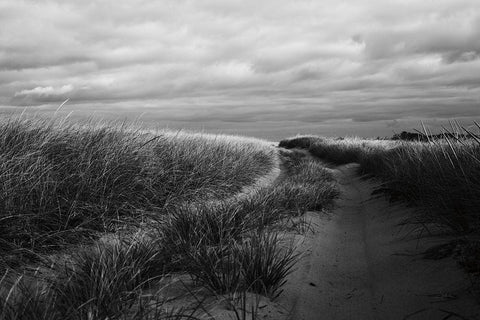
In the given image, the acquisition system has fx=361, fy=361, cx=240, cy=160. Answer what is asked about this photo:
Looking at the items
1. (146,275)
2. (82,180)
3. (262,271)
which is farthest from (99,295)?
(82,180)

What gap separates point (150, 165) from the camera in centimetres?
558

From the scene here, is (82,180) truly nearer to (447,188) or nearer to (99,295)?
(99,295)

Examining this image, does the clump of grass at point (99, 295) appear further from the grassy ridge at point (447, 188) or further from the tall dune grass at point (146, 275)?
the grassy ridge at point (447, 188)

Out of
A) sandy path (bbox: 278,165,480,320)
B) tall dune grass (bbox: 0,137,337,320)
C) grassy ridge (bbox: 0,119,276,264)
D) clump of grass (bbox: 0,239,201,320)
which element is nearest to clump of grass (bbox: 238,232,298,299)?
tall dune grass (bbox: 0,137,337,320)

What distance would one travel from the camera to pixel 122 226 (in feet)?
12.5

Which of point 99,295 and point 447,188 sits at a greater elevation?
point 447,188

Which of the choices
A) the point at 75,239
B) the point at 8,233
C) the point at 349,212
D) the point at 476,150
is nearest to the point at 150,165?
the point at 75,239

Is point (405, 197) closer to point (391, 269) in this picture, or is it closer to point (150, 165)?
point (391, 269)

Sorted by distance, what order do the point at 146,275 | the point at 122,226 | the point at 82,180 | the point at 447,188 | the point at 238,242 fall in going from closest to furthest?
the point at 146,275 < the point at 238,242 < the point at 447,188 < the point at 122,226 < the point at 82,180

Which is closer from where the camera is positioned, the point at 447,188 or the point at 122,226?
the point at 447,188

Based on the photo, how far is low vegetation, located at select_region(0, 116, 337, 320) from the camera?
6.63ft

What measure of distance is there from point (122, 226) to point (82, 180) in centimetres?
79

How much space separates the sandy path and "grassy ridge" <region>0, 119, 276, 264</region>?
212cm

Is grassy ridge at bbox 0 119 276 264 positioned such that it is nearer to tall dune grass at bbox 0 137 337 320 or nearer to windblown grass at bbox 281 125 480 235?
tall dune grass at bbox 0 137 337 320
